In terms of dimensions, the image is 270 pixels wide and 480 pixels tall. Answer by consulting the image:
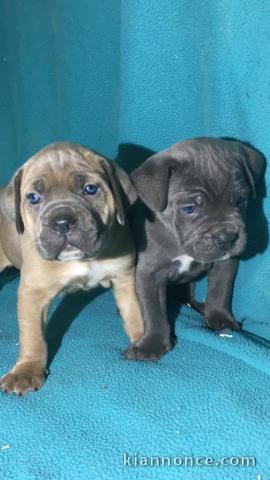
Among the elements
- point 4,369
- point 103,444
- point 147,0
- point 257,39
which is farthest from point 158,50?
point 103,444

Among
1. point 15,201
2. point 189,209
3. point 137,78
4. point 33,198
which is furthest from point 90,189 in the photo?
point 137,78

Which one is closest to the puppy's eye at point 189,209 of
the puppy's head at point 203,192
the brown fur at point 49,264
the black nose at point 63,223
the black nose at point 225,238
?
the puppy's head at point 203,192

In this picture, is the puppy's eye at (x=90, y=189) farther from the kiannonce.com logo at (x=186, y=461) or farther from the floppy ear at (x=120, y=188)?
the kiannonce.com logo at (x=186, y=461)

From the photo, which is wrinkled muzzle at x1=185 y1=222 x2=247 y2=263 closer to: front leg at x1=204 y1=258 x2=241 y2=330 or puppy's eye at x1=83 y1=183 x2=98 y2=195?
front leg at x1=204 y1=258 x2=241 y2=330

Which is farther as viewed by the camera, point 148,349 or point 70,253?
point 148,349

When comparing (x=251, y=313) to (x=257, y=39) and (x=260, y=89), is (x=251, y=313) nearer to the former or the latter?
(x=260, y=89)

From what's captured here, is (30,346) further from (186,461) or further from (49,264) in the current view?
(186,461)
